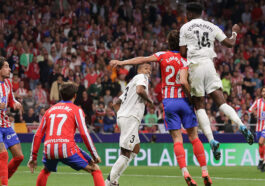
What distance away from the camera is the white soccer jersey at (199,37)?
32.3 ft

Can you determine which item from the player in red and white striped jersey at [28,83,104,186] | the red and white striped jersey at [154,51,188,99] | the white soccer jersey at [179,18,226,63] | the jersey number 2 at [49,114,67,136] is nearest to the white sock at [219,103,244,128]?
the red and white striped jersey at [154,51,188,99]

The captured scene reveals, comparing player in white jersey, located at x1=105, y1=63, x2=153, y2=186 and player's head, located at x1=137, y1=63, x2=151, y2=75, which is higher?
player's head, located at x1=137, y1=63, x2=151, y2=75

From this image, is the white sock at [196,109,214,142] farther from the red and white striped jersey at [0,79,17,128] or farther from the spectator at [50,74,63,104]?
the spectator at [50,74,63,104]

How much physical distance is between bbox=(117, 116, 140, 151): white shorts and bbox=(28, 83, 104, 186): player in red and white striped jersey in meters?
2.13

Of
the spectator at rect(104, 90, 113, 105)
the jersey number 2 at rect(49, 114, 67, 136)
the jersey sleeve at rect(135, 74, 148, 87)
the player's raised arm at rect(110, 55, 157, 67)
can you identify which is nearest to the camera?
the jersey number 2 at rect(49, 114, 67, 136)

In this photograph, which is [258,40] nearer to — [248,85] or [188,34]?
[248,85]

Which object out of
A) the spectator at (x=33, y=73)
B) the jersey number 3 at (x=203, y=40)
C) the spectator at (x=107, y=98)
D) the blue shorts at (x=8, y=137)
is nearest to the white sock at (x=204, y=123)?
the jersey number 3 at (x=203, y=40)

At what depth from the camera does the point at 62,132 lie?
27.6 feet

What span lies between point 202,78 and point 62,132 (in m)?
2.58

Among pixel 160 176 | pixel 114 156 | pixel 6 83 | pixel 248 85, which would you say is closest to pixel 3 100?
pixel 6 83

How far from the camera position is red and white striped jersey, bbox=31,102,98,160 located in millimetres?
8375

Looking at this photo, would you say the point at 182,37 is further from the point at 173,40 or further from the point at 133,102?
the point at 133,102

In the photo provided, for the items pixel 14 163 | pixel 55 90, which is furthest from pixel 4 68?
pixel 55 90

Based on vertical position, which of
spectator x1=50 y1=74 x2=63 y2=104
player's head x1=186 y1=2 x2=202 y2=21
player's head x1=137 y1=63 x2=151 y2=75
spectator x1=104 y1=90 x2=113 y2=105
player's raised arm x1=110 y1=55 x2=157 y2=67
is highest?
player's head x1=186 y1=2 x2=202 y2=21
